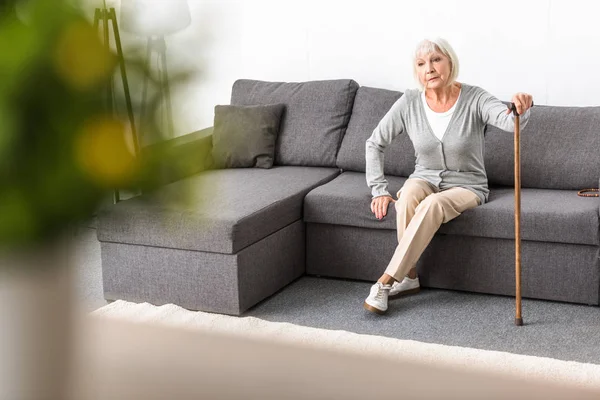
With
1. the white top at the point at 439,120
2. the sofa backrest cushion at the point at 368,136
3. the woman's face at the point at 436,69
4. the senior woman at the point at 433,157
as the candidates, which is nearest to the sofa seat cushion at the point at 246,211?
the sofa backrest cushion at the point at 368,136

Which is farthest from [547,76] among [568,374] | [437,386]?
[437,386]

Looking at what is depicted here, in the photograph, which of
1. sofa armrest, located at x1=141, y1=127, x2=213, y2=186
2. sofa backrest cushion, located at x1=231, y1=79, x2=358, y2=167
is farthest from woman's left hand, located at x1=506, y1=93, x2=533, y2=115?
sofa armrest, located at x1=141, y1=127, x2=213, y2=186

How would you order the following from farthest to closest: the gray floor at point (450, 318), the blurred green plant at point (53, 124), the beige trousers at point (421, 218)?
the beige trousers at point (421, 218) < the gray floor at point (450, 318) < the blurred green plant at point (53, 124)

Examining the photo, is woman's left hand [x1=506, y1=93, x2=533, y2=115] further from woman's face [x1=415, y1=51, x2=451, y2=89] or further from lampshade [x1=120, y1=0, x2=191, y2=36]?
lampshade [x1=120, y1=0, x2=191, y2=36]

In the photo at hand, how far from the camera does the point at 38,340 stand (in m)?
0.60

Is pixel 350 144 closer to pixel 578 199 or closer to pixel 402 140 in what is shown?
pixel 402 140

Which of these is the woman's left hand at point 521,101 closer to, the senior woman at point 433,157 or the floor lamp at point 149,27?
the senior woman at point 433,157

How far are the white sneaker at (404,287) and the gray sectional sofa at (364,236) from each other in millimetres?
89

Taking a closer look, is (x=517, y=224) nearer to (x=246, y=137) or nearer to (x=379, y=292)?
(x=379, y=292)

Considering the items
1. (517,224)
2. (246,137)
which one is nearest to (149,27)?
(517,224)

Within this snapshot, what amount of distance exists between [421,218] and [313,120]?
1.22 m

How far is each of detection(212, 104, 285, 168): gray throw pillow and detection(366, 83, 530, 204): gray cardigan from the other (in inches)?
32.5

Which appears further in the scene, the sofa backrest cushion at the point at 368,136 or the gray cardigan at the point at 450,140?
the sofa backrest cushion at the point at 368,136

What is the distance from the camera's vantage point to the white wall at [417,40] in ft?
14.7
